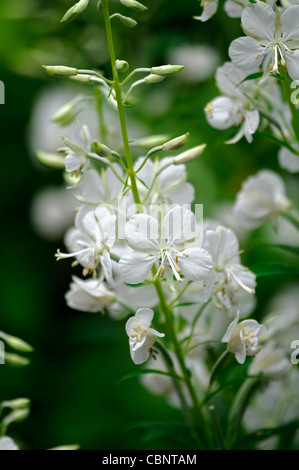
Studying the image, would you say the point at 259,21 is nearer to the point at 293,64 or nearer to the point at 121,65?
the point at 293,64

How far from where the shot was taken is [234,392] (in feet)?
6.33

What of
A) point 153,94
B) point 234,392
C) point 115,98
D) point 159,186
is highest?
point 153,94

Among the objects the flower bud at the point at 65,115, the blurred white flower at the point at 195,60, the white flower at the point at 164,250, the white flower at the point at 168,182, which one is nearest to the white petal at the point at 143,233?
the white flower at the point at 164,250

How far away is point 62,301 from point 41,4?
1.36m

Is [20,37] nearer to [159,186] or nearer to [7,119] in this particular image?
[7,119]

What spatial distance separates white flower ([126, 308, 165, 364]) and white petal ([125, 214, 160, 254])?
124mm

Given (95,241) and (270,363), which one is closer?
(95,241)

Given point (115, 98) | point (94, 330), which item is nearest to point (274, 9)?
point (115, 98)

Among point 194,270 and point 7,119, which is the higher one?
point 7,119

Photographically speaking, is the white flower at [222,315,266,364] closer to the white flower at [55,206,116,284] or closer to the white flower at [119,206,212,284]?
the white flower at [119,206,212,284]

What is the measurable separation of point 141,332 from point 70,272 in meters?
1.95

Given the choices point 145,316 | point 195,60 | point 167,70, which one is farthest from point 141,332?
point 195,60

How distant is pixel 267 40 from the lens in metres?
1.39

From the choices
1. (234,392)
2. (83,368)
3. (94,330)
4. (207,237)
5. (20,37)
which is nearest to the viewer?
(207,237)
